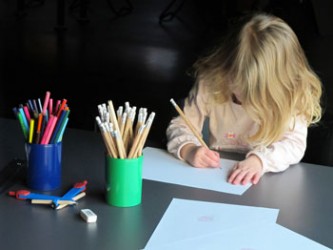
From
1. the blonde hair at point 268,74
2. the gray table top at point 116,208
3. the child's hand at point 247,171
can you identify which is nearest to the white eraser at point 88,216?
the gray table top at point 116,208

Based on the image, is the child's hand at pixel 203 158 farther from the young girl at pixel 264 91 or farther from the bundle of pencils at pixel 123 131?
the bundle of pencils at pixel 123 131

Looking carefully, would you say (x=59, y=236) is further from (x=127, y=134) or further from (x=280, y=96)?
(x=280, y=96)

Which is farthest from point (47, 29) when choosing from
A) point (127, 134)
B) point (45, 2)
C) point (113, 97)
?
point (127, 134)

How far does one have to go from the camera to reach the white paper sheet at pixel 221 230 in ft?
3.14

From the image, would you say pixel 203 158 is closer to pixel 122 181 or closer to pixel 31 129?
pixel 122 181

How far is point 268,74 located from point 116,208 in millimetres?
561

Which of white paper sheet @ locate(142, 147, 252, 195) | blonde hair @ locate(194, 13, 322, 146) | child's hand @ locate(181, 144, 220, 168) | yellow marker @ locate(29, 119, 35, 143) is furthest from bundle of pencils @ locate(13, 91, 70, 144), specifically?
blonde hair @ locate(194, 13, 322, 146)

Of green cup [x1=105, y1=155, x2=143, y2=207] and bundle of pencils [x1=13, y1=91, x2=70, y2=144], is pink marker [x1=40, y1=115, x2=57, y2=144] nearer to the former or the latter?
bundle of pencils [x1=13, y1=91, x2=70, y2=144]

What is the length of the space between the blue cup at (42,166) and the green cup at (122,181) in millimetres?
119

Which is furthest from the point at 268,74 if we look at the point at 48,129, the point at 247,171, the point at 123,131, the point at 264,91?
the point at 48,129

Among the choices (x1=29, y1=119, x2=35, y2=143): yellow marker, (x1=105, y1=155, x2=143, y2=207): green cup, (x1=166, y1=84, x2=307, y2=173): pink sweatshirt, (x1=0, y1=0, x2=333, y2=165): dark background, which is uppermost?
(x1=29, y1=119, x2=35, y2=143): yellow marker

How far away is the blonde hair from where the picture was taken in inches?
55.8

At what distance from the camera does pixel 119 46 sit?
570 centimetres

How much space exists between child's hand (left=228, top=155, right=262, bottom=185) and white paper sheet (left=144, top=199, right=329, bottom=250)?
142 mm
